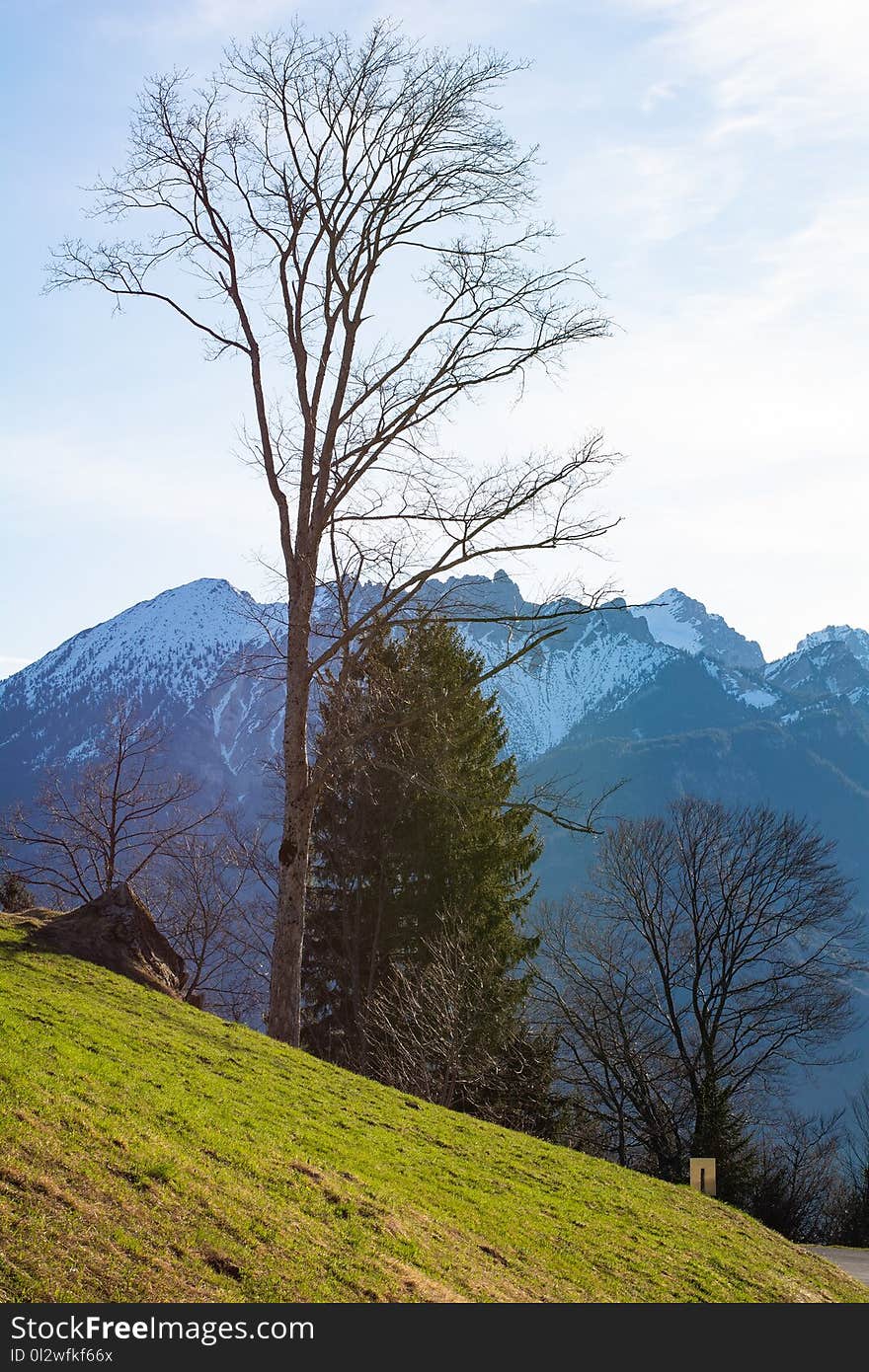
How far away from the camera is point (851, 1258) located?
26406 millimetres

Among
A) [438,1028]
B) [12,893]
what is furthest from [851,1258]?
[12,893]

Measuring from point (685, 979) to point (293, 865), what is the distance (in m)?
20.3

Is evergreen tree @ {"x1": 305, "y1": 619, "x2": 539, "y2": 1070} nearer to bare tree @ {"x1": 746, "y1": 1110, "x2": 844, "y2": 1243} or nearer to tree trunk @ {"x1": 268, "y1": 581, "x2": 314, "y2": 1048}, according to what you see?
bare tree @ {"x1": 746, "y1": 1110, "x2": 844, "y2": 1243}

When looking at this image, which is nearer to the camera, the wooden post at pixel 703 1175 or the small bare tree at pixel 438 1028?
the wooden post at pixel 703 1175

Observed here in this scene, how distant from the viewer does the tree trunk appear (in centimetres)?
1716

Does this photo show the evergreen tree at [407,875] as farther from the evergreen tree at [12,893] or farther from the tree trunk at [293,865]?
the tree trunk at [293,865]

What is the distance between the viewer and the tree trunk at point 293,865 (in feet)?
56.3

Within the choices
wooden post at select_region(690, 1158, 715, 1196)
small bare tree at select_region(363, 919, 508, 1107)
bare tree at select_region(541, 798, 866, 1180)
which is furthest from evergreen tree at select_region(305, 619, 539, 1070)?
wooden post at select_region(690, 1158, 715, 1196)

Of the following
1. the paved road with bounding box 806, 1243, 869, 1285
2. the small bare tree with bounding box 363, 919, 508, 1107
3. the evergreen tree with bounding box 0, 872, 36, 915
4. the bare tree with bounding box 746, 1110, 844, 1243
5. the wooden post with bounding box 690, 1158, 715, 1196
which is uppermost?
the evergreen tree with bounding box 0, 872, 36, 915

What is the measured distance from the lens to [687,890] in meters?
33.8

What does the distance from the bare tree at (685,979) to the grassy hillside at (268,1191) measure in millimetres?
14630

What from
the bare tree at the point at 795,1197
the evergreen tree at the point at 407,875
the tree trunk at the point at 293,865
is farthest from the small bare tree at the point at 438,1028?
the bare tree at the point at 795,1197

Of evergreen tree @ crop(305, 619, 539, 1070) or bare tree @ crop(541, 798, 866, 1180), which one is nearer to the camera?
evergreen tree @ crop(305, 619, 539, 1070)

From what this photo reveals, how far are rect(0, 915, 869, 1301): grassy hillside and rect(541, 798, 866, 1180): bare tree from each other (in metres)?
14.6
